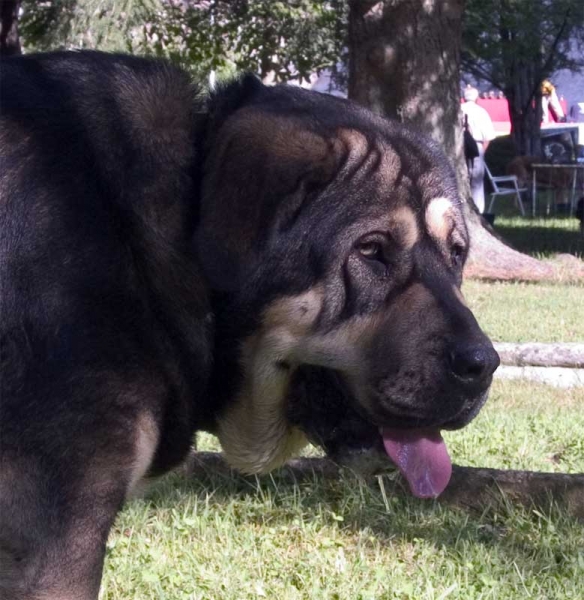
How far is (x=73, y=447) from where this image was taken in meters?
2.71

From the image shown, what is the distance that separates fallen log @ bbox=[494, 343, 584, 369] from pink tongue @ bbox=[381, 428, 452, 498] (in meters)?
4.30

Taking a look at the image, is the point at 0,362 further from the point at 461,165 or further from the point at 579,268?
the point at 579,268

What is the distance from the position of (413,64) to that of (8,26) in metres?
5.02

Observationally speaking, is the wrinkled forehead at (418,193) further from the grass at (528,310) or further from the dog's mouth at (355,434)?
the grass at (528,310)

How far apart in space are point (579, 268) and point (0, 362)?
39.7ft

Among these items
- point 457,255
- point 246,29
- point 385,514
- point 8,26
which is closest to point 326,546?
point 385,514

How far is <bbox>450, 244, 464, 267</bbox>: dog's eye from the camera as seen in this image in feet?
11.1

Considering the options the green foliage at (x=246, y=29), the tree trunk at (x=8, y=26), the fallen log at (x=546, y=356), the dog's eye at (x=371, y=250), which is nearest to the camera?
the dog's eye at (x=371, y=250)

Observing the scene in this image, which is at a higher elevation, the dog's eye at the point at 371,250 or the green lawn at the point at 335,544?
the dog's eye at the point at 371,250

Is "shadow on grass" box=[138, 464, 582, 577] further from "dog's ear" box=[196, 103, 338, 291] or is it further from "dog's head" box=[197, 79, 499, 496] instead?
"dog's ear" box=[196, 103, 338, 291]

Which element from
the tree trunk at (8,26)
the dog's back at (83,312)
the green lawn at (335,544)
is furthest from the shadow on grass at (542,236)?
the dog's back at (83,312)

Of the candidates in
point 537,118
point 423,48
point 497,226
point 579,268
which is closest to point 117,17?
point 423,48

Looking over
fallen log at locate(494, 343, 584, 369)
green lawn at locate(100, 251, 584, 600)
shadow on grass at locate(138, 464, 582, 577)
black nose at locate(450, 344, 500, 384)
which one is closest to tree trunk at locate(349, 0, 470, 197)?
fallen log at locate(494, 343, 584, 369)

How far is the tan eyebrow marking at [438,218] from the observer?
325 centimetres
